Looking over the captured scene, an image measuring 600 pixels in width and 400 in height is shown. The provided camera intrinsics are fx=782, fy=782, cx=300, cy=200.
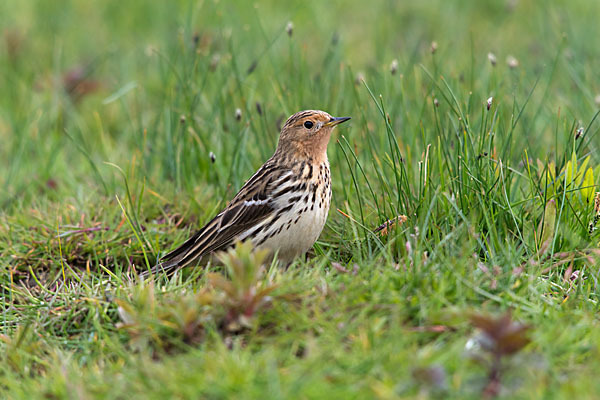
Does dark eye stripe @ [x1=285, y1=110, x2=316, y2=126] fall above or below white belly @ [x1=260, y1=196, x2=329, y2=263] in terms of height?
above

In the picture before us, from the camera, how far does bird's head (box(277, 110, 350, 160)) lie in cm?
470

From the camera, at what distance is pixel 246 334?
336 cm

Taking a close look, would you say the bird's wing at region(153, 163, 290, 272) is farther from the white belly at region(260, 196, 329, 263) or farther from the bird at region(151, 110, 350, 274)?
the white belly at region(260, 196, 329, 263)

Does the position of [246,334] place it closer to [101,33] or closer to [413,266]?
[413,266]

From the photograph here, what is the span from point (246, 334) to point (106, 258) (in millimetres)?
1772

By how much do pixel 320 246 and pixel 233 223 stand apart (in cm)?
53

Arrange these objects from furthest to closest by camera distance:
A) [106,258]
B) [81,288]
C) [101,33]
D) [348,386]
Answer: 1. [101,33]
2. [106,258]
3. [81,288]
4. [348,386]

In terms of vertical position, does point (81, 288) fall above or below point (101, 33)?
below

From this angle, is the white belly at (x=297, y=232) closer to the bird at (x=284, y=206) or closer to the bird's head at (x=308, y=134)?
the bird at (x=284, y=206)

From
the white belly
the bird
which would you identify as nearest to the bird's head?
the bird

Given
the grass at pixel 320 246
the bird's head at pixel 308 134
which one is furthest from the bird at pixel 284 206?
the grass at pixel 320 246

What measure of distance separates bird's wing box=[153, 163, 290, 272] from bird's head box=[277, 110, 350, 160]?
193 mm

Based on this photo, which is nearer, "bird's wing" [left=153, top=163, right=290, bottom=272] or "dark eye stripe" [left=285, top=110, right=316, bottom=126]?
"bird's wing" [left=153, top=163, right=290, bottom=272]

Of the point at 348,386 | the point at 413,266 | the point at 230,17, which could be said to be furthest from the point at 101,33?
the point at 348,386
